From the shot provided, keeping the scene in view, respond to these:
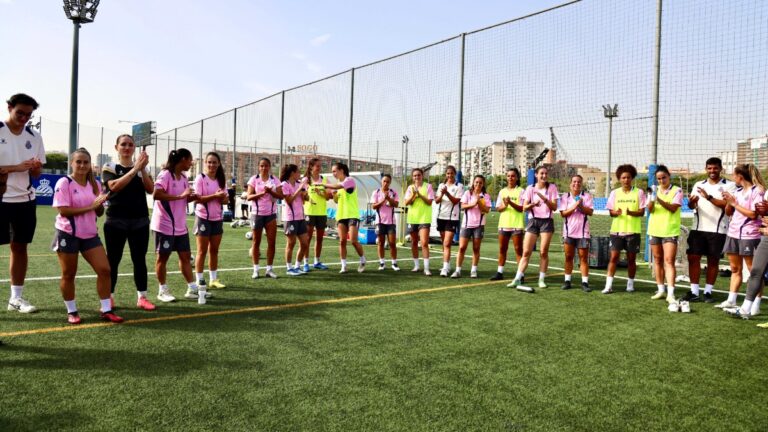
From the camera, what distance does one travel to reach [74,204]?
4.55m

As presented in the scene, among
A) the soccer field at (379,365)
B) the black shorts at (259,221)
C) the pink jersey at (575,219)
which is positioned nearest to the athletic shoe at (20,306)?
the soccer field at (379,365)

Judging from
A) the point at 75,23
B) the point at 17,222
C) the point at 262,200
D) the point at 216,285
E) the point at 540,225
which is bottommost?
the point at 216,285

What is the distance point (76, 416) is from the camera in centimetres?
277

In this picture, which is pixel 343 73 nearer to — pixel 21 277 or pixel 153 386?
pixel 21 277

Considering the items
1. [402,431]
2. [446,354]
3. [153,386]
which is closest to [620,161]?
[446,354]

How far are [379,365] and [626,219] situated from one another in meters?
5.01

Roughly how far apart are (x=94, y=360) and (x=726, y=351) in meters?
5.29

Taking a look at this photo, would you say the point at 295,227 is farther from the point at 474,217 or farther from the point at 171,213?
the point at 474,217

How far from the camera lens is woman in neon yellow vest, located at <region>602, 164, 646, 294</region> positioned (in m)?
6.94

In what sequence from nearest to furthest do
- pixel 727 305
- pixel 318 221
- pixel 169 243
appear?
pixel 169 243
pixel 727 305
pixel 318 221

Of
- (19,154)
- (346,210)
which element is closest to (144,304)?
(19,154)

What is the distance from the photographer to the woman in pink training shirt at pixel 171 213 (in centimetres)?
550

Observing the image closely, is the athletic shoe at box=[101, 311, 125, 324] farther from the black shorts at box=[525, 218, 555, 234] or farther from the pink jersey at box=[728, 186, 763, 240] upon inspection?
the pink jersey at box=[728, 186, 763, 240]

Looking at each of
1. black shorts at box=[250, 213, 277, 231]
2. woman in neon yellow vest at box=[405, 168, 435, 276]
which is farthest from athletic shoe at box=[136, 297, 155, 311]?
woman in neon yellow vest at box=[405, 168, 435, 276]
